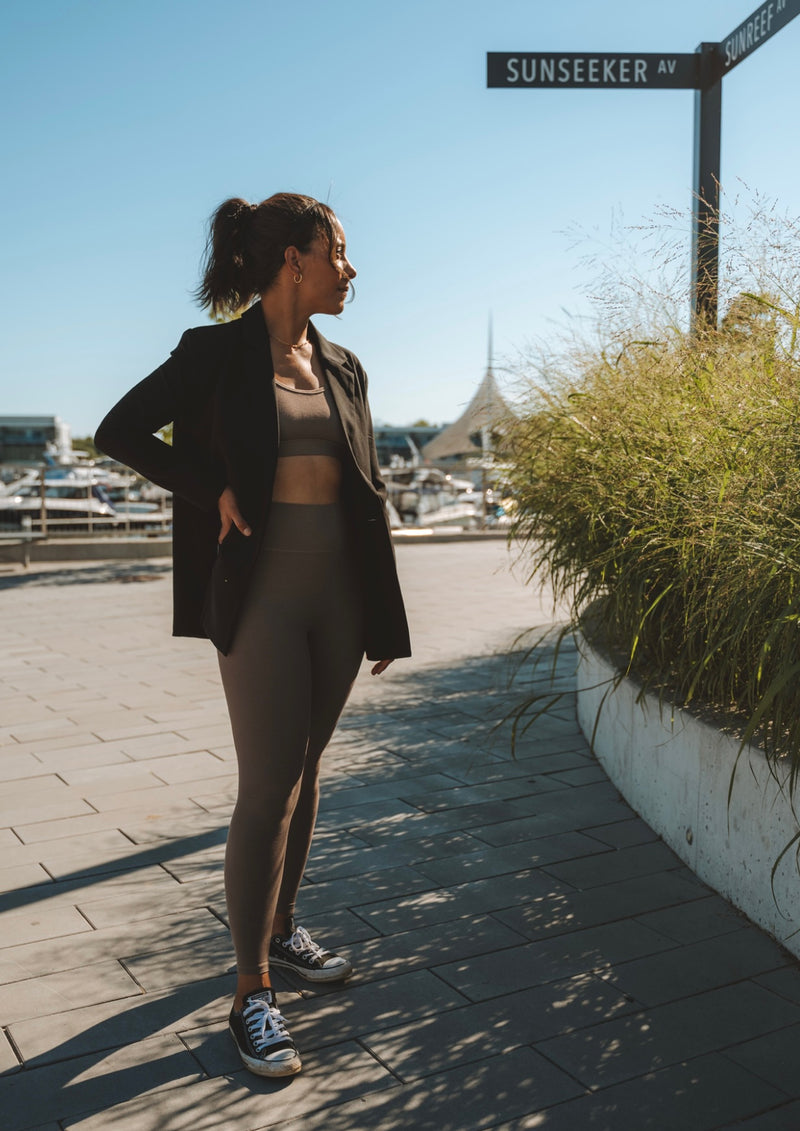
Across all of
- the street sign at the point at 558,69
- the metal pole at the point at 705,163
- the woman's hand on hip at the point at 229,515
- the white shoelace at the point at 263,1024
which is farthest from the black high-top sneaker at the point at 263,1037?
the street sign at the point at 558,69

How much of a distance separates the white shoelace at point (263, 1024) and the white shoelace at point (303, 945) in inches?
11.8

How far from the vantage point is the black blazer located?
230 centimetres

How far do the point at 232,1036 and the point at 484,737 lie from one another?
2.67 metres

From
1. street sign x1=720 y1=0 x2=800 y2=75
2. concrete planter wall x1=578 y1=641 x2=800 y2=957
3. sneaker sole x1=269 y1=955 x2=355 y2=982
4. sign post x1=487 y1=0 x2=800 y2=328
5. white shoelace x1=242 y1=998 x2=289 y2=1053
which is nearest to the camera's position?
white shoelace x1=242 y1=998 x2=289 y2=1053

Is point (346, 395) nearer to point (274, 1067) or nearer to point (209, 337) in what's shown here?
point (209, 337)

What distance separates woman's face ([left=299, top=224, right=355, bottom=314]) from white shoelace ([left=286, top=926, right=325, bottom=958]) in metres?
1.56

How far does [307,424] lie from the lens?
7.83ft

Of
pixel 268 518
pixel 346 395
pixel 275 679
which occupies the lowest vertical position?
pixel 275 679

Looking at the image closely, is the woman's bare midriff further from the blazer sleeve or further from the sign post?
the sign post

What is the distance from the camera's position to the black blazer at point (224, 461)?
2.30 metres

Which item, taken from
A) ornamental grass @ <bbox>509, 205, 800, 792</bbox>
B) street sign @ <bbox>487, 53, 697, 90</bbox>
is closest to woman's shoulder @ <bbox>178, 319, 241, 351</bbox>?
ornamental grass @ <bbox>509, 205, 800, 792</bbox>

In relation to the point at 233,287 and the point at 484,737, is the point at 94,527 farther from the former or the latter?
the point at 233,287

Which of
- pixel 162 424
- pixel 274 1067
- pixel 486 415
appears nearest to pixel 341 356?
pixel 162 424

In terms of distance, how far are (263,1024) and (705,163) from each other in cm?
434
